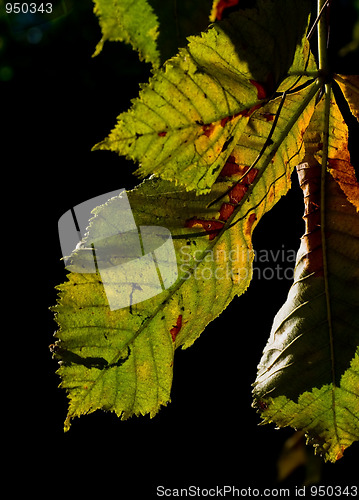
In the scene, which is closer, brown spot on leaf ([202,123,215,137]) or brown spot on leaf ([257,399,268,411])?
brown spot on leaf ([202,123,215,137])

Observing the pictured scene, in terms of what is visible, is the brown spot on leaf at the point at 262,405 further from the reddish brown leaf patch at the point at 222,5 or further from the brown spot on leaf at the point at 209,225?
the reddish brown leaf patch at the point at 222,5

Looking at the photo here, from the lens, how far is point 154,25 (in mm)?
551

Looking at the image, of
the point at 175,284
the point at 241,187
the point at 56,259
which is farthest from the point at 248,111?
the point at 56,259

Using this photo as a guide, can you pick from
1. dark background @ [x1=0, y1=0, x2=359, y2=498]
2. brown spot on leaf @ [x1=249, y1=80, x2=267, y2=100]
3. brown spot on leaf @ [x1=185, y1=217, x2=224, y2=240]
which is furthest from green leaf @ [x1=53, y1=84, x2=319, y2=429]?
dark background @ [x1=0, y1=0, x2=359, y2=498]

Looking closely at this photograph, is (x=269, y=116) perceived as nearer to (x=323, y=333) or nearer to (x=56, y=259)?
(x=323, y=333)

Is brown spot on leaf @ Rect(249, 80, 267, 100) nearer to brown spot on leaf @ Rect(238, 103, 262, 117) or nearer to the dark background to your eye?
brown spot on leaf @ Rect(238, 103, 262, 117)

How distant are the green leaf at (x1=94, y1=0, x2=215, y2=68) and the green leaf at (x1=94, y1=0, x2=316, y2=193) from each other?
82 millimetres

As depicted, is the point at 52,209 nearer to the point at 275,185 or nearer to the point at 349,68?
the point at 349,68

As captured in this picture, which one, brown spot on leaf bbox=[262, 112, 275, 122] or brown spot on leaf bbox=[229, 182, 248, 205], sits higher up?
brown spot on leaf bbox=[262, 112, 275, 122]

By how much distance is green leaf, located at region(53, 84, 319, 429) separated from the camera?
0.61 m

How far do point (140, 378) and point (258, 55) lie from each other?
437mm

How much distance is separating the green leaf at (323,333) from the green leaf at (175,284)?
0.33 ft

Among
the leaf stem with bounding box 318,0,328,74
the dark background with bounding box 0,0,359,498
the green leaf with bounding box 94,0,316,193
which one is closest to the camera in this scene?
the green leaf with bounding box 94,0,316,193

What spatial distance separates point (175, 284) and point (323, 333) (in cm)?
26
